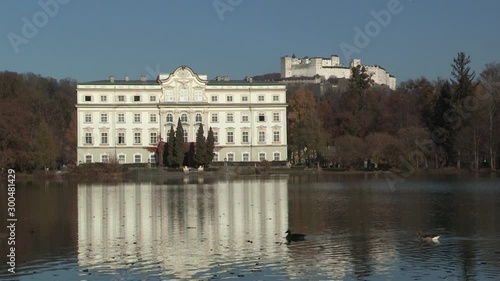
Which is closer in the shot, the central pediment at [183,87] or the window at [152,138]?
the central pediment at [183,87]

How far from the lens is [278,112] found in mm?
76000

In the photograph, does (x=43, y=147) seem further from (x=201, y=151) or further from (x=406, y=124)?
(x=406, y=124)

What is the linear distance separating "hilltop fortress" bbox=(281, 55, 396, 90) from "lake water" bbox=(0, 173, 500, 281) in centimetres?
14788

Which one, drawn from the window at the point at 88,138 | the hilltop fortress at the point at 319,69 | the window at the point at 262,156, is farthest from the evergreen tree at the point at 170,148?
the hilltop fortress at the point at 319,69

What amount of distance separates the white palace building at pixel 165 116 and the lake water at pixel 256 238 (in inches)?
1641

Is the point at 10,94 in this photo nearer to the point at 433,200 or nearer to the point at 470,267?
the point at 433,200

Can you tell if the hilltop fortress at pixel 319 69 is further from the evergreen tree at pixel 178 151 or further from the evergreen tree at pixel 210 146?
the evergreen tree at pixel 178 151

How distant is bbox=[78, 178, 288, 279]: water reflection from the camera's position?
623 inches

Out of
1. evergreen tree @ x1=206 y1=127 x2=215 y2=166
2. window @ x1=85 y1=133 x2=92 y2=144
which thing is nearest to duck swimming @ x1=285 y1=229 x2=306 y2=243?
evergreen tree @ x1=206 y1=127 x2=215 y2=166

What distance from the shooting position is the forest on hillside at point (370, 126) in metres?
59.0

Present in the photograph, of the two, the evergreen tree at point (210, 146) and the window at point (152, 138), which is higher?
the window at point (152, 138)

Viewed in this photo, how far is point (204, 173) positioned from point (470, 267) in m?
48.7

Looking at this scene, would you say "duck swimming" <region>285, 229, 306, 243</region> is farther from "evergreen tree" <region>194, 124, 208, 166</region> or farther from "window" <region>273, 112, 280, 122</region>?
"window" <region>273, 112, 280, 122</region>

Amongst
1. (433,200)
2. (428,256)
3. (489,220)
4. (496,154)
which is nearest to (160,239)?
→ (428,256)
